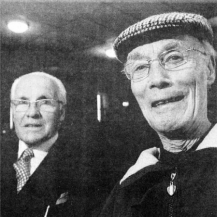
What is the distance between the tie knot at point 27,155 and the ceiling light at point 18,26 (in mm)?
376

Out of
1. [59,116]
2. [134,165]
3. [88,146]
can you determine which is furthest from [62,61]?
[134,165]

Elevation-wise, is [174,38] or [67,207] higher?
[174,38]

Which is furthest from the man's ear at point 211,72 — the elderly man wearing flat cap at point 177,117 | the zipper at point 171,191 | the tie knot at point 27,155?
the tie knot at point 27,155

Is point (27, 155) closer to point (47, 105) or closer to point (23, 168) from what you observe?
point (23, 168)

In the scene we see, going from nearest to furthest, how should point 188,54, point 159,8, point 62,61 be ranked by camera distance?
point 188,54, point 159,8, point 62,61

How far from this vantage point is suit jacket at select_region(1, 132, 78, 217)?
34.2 inches

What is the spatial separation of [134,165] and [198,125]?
0.20m

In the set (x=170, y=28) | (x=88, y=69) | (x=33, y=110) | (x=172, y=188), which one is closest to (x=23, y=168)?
(x=33, y=110)

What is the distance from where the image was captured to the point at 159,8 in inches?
33.3

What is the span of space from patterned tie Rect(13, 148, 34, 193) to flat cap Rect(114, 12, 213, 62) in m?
0.45

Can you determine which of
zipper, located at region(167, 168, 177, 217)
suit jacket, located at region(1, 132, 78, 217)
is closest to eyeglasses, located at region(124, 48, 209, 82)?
zipper, located at region(167, 168, 177, 217)

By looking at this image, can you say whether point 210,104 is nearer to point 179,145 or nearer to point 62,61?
point 179,145

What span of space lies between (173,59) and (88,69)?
0.31 meters

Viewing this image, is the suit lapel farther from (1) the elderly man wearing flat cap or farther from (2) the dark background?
(1) the elderly man wearing flat cap
